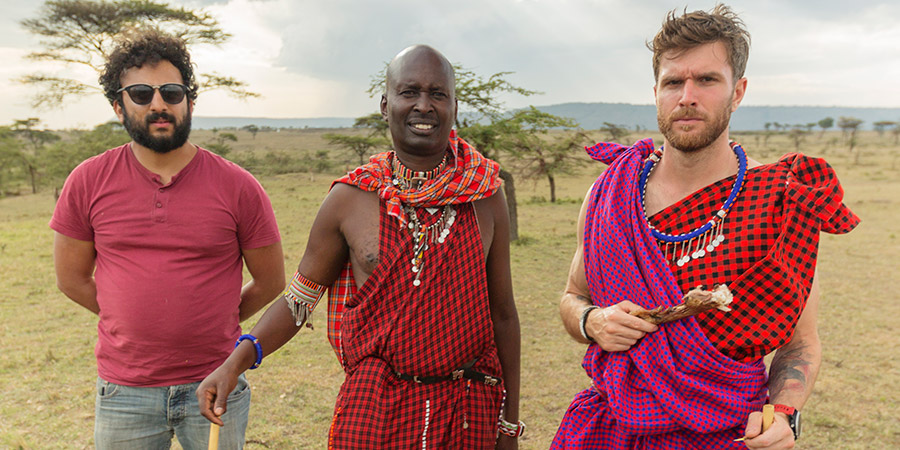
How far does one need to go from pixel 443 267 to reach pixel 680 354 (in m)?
0.80

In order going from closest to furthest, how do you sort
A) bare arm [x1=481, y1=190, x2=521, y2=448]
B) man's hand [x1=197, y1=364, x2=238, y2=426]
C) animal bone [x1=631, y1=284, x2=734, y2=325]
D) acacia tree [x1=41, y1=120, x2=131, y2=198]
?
animal bone [x1=631, y1=284, x2=734, y2=325], man's hand [x1=197, y1=364, x2=238, y2=426], bare arm [x1=481, y1=190, x2=521, y2=448], acacia tree [x1=41, y1=120, x2=131, y2=198]

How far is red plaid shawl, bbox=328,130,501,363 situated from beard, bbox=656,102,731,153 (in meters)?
0.58

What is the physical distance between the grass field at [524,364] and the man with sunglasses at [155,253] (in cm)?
227

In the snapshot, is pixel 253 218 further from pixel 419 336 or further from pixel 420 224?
pixel 419 336

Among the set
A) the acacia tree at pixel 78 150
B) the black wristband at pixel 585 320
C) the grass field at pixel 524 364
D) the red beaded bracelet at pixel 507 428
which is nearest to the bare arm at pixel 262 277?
the red beaded bracelet at pixel 507 428

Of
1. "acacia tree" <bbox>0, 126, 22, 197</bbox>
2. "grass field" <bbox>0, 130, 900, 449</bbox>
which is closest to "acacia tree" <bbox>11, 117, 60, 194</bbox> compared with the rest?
"acacia tree" <bbox>0, 126, 22, 197</bbox>

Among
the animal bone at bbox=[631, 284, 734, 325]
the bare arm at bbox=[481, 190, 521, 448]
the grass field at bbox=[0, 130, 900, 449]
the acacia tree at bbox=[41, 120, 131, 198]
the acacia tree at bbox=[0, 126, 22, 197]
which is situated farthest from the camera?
the acacia tree at bbox=[0, 126, 22, 197]

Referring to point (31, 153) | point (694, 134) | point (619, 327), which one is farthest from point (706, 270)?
point (31, 153)

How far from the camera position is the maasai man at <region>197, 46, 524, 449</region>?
6.75ft

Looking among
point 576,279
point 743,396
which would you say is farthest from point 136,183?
point 743,396

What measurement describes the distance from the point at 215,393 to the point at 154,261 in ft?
2.16

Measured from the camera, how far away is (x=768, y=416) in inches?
71.1

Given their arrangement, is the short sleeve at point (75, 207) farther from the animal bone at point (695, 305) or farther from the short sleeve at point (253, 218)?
the animal bone at point (695, 305)

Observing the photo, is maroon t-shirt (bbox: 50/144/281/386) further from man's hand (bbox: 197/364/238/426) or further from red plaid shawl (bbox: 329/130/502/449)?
red plaid shawl (bbox: 329/130/502/449)
